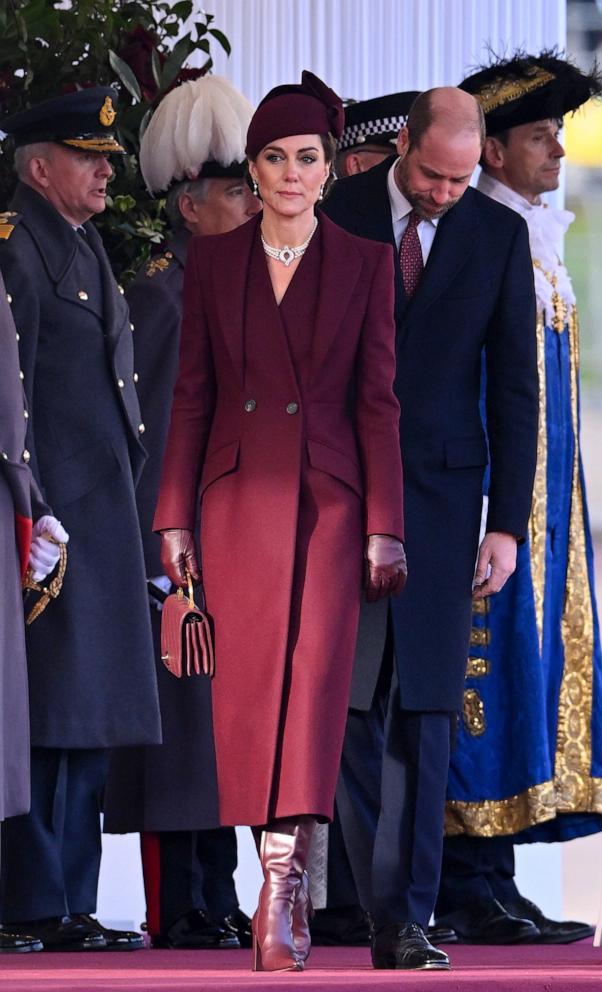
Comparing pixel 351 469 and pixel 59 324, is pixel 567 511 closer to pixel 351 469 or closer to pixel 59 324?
pixel 59 324

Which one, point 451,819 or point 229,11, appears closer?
point 451,819

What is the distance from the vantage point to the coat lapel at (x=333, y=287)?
396 centimetres

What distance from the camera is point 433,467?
4.25 m

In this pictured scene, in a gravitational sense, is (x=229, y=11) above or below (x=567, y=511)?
above

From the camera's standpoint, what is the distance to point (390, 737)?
407 centimetres

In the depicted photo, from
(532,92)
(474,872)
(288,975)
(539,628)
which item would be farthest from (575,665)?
(288,975)

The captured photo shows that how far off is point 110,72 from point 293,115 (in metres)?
1.77

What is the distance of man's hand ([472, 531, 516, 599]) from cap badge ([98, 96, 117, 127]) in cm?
134

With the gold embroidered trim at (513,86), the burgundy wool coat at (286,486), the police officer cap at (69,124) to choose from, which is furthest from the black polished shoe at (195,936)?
the gold embroidered trim at (513,86)

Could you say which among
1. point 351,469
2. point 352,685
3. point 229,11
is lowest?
point 352,685

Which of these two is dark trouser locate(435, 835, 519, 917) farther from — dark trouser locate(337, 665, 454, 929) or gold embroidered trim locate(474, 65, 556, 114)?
gold embroidered trim locate(474, 65, 556, 114)

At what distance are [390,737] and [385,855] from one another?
19 cm

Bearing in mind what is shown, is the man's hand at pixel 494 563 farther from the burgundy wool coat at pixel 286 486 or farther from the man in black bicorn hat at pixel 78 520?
the man in black bicorn hat at pixel 78 520

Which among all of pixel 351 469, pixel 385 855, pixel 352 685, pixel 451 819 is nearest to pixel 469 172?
pixel 351 469
